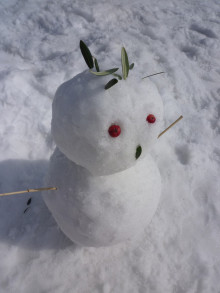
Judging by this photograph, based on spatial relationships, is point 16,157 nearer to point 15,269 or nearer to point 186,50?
point 15,269

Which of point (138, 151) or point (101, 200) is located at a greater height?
point (138, 151)

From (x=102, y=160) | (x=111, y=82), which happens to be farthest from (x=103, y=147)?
(x=111, y=82)

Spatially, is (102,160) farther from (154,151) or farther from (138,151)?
(154,151)

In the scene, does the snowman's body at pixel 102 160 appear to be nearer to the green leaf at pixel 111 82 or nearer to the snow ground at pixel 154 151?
Result: the green leaf at pixel 111 82

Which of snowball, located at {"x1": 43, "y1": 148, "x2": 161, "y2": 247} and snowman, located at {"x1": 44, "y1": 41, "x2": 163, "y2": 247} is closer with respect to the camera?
snowman, located at {"x1": 44, "y1": 41, "x2": 163, "y2": 247}

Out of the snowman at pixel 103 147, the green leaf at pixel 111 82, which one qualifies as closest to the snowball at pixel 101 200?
the snowman at pixel 103 147

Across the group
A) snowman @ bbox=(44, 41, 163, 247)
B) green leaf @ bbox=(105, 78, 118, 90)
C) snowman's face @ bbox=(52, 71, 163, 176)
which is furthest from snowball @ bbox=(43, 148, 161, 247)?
green leaf @ bbox=(105, 78, 118, 90)

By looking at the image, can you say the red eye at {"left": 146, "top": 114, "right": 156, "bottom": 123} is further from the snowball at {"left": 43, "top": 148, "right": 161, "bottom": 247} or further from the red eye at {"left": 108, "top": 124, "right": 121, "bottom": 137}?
the snowball at {"left": 43, "top": 148, "right": 161, "bottom": 247}
